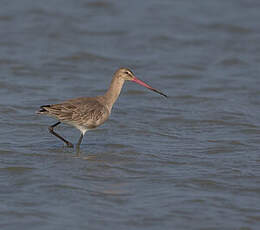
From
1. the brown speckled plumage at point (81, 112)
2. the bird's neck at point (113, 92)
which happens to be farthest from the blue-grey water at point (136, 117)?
the bird's neck at point (113, 92)

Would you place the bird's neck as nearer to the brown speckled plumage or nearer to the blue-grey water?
the brown speckled plumage

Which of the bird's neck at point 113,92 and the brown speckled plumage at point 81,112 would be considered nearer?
the brown speckled plumage at point 81,112

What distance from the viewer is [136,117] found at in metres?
10.4

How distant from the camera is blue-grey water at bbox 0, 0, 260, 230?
6449 mm

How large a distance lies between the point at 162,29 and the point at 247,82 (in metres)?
4.22

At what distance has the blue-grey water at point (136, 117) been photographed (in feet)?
21.2

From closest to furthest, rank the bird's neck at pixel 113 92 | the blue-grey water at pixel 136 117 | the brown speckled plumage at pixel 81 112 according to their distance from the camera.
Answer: the blue-grey water at pixel 136 117, the brown speckled plumage at pixel 81 112, the bird's neck at pixel 113 92

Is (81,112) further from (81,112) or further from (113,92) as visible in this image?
(113,92)

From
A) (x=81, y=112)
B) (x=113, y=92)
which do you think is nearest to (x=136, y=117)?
(x=113, y=92)

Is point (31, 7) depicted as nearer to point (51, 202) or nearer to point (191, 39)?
point (191, 39)

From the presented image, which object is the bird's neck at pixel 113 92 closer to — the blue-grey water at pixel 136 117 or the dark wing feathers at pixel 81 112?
the dark wing feathers at pixel 81 112

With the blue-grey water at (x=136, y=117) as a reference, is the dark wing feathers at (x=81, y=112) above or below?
above

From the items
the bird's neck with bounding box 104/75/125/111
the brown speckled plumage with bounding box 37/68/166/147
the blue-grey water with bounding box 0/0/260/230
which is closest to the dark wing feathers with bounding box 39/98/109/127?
the brown speckled plumage with bounding box 37/68/166/147

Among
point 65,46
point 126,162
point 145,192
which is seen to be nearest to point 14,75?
point 65,46
